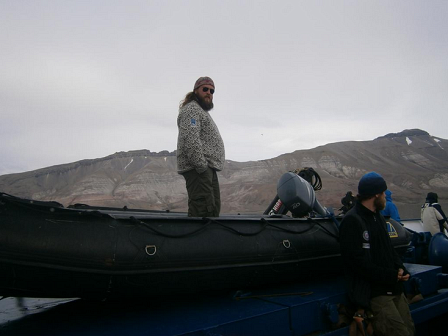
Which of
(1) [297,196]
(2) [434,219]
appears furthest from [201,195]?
(2) [434,219]

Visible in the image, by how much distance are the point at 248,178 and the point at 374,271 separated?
186ft

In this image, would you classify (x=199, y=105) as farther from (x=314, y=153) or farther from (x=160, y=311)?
(x=314, y=153)

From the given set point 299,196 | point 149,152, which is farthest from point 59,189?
point 299,196

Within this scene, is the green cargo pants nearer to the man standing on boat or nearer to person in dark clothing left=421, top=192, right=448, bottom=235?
the man standing on boat

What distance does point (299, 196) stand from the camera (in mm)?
4109

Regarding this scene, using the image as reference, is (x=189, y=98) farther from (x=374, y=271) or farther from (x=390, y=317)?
(x=390, y=317)

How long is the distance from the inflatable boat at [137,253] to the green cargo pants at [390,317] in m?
0.67

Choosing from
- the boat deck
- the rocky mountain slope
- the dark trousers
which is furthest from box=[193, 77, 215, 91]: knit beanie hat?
the rocky mountain slope

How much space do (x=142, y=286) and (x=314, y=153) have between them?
6366 centimetres

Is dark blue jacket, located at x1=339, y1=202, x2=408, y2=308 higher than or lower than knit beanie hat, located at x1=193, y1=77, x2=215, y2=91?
lower

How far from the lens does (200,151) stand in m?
3.09

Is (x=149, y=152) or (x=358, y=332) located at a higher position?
(x=149, y=152)

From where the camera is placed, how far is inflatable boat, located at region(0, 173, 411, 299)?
210 cm

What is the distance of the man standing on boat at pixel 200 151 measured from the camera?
3.12 meters
